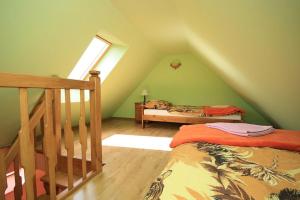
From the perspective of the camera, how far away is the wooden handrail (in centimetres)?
101

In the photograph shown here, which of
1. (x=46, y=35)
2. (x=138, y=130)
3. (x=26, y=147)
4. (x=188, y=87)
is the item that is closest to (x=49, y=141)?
(x=26, y=147)

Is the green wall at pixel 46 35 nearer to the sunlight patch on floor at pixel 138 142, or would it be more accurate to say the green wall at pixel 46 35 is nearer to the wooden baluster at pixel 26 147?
the wooden baluster at pixel 26 147

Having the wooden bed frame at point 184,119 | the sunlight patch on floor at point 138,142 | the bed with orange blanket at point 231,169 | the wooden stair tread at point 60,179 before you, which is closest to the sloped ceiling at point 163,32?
the bed with orange blanket at point 231,169

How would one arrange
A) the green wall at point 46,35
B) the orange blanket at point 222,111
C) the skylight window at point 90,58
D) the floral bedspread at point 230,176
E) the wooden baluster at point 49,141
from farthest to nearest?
the orange blanket at point 222,111 < the skylight window at point 90,58 < the green wall at point 46,35 < the wooden baluster at point 49,141 < the floral bedspread at point 230,176

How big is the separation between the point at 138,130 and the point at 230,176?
11.5 ft

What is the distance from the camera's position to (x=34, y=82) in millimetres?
1168

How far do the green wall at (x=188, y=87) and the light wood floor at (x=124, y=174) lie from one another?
2986 mm

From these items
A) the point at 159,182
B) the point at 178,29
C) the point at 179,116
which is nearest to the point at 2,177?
the point at 159,182

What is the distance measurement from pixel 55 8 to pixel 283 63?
2.07 metres

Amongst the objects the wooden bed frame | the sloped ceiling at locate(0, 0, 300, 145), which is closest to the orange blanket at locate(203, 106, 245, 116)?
the wooden bed frame

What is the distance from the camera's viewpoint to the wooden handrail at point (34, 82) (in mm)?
1005

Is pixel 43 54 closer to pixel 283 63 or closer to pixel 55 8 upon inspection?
pixel 55 8

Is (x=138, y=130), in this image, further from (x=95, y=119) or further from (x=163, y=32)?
(x=95, y=119)

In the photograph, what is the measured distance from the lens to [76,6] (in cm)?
204
